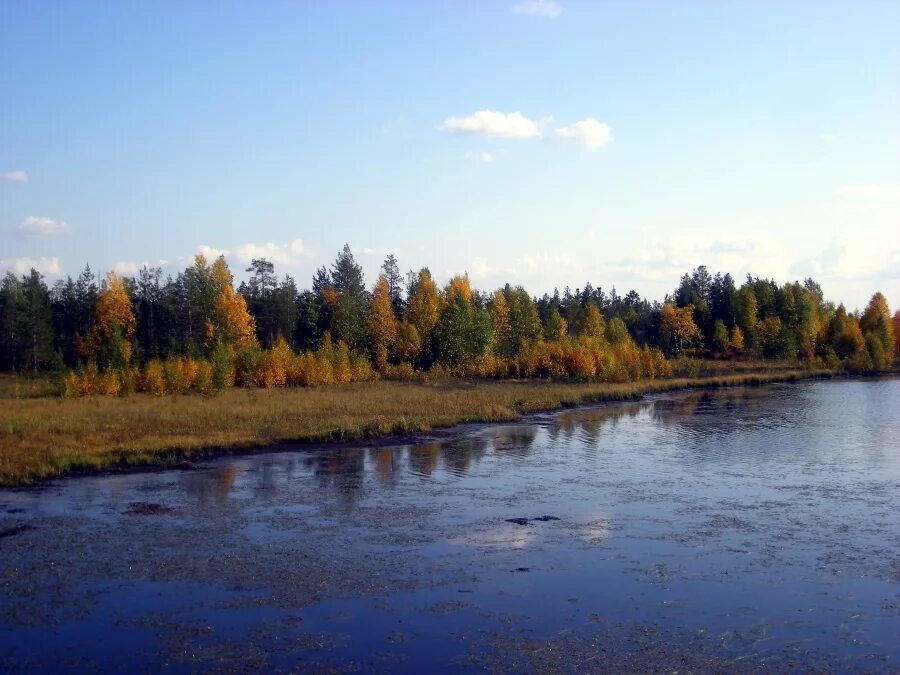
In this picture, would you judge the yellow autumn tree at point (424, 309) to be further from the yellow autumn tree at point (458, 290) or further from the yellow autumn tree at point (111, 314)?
the yellow autumn tree at point (111, 314)

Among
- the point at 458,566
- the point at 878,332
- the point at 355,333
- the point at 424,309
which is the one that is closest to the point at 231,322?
the point at 355,333

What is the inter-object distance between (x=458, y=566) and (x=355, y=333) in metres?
52.6

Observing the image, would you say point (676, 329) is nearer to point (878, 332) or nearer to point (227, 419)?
point (878, 332)

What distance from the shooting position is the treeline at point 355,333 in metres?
49.3

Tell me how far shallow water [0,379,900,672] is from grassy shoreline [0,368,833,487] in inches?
68.4

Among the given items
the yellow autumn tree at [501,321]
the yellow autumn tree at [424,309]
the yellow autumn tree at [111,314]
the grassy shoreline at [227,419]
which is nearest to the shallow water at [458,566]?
the grassy shoreline at [227,419]

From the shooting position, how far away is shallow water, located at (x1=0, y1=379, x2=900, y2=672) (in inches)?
412

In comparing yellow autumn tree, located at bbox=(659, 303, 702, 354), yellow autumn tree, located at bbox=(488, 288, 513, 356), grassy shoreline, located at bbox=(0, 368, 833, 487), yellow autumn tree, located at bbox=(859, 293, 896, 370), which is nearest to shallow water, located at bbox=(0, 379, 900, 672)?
grassy shoreline, located at bbox=(0, 368, 833, 487)

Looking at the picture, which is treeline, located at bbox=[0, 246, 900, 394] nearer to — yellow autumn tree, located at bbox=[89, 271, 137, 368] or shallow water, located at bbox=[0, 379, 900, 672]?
yellow autumn tree, located at bbox=[89, 271, 137, 368]

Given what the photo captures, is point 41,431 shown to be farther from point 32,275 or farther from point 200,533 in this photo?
point 32,275

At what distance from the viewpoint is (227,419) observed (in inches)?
1261

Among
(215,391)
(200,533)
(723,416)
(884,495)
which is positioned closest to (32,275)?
(215,391)

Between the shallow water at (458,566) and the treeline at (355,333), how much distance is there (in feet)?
78.3

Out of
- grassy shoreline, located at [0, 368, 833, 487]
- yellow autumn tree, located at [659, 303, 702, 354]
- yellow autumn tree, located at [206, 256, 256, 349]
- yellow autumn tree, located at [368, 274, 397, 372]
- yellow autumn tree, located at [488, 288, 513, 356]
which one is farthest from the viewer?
yellow autumn tree, located at [659, 303, 702, 354]
